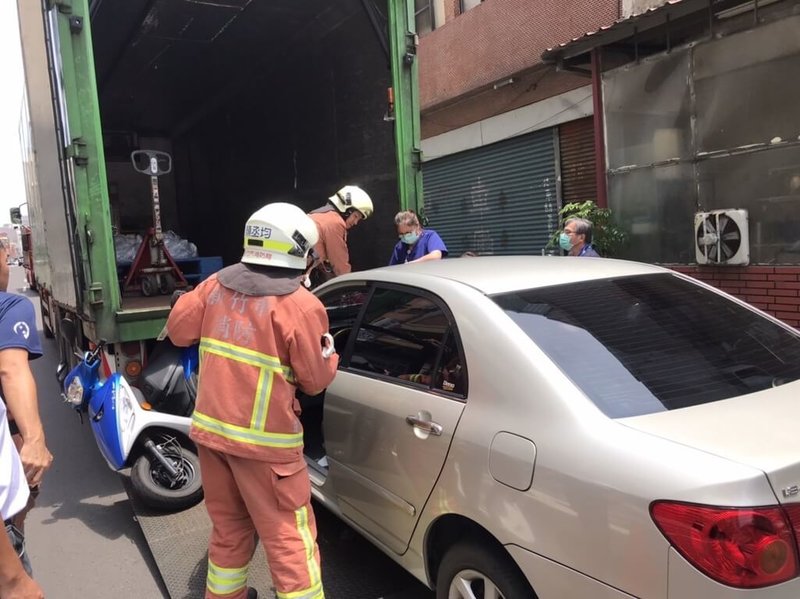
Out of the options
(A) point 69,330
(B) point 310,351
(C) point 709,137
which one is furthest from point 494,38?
(B) point 310,351

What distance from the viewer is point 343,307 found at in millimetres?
4066

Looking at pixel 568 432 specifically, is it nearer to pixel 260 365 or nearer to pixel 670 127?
pixel 260 365

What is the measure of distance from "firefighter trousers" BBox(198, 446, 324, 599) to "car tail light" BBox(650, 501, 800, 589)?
142 cm

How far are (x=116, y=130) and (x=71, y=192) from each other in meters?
7.19

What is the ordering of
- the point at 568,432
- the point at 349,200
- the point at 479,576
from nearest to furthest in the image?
the point at 568,432 → the point at 479,576 → the point at 349,200

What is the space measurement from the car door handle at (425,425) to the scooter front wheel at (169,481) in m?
1.93

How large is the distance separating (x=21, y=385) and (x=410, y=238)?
3505mm

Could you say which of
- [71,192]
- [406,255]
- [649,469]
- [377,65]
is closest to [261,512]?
[649,469]

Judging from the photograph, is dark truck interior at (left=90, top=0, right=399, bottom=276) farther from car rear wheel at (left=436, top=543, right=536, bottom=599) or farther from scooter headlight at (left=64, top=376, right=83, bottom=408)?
car rear wheel at (left=436, top=543, right=536, bottom=599)

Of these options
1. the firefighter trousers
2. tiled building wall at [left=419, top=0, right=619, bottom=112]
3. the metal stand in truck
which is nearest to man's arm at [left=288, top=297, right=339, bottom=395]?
the firefighter trousers

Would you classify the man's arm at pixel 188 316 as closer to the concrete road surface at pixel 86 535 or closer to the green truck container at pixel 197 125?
the concrete road surface at pixel 86 535

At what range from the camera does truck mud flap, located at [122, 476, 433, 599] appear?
123 inches

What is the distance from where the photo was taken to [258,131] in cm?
871

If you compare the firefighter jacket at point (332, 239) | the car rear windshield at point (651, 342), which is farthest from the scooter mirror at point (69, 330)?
the car rear windshield at point (651, 342)
